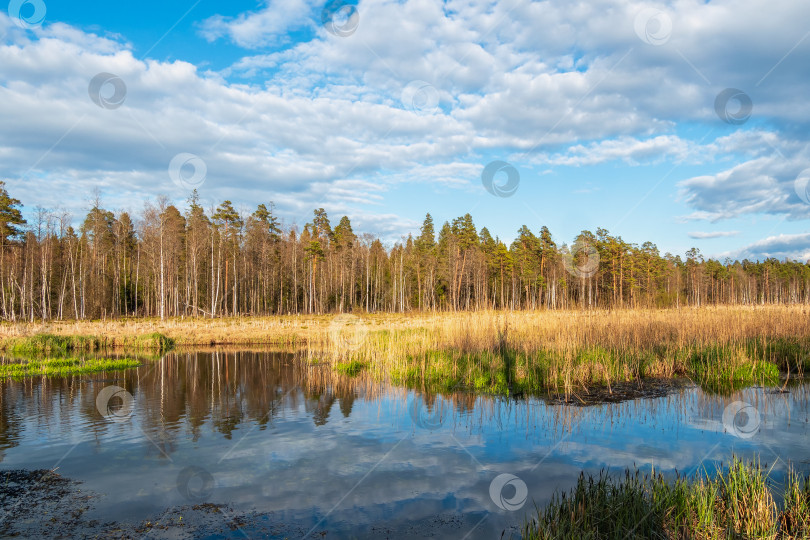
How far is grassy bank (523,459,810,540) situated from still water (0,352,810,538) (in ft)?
3.49

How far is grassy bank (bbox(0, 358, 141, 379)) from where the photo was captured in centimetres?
1869

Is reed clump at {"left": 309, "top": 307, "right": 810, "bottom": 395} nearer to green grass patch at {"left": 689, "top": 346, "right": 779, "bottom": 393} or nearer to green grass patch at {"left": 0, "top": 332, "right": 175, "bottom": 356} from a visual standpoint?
green grass patch at {"left": 689, "top": 346, "right": 779, "bottom": 393}

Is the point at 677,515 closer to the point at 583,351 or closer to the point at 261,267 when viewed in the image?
the point at 583,351

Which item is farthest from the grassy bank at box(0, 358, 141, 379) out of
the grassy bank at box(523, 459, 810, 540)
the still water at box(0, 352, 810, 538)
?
the grassy bank at box(523, 459, 810, 540)

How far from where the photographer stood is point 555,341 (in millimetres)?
16656

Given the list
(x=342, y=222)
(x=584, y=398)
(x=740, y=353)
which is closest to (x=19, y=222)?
(x=342, y=222)

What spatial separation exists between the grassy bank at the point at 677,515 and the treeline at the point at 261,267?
37532 millimetres

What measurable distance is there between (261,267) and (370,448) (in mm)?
53105

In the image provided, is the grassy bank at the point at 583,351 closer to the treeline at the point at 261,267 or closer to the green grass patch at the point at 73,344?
the green grass patch at the point at 73,344

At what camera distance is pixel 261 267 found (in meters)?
59.2

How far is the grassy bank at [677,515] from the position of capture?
451cm

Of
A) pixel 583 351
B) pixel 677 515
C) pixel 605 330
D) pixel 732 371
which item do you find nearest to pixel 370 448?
pixel 677 515

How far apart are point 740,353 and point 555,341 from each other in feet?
18.2

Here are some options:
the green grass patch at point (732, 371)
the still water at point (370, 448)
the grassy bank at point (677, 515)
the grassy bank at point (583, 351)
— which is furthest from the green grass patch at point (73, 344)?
the grassy bank at point (677, 515)
